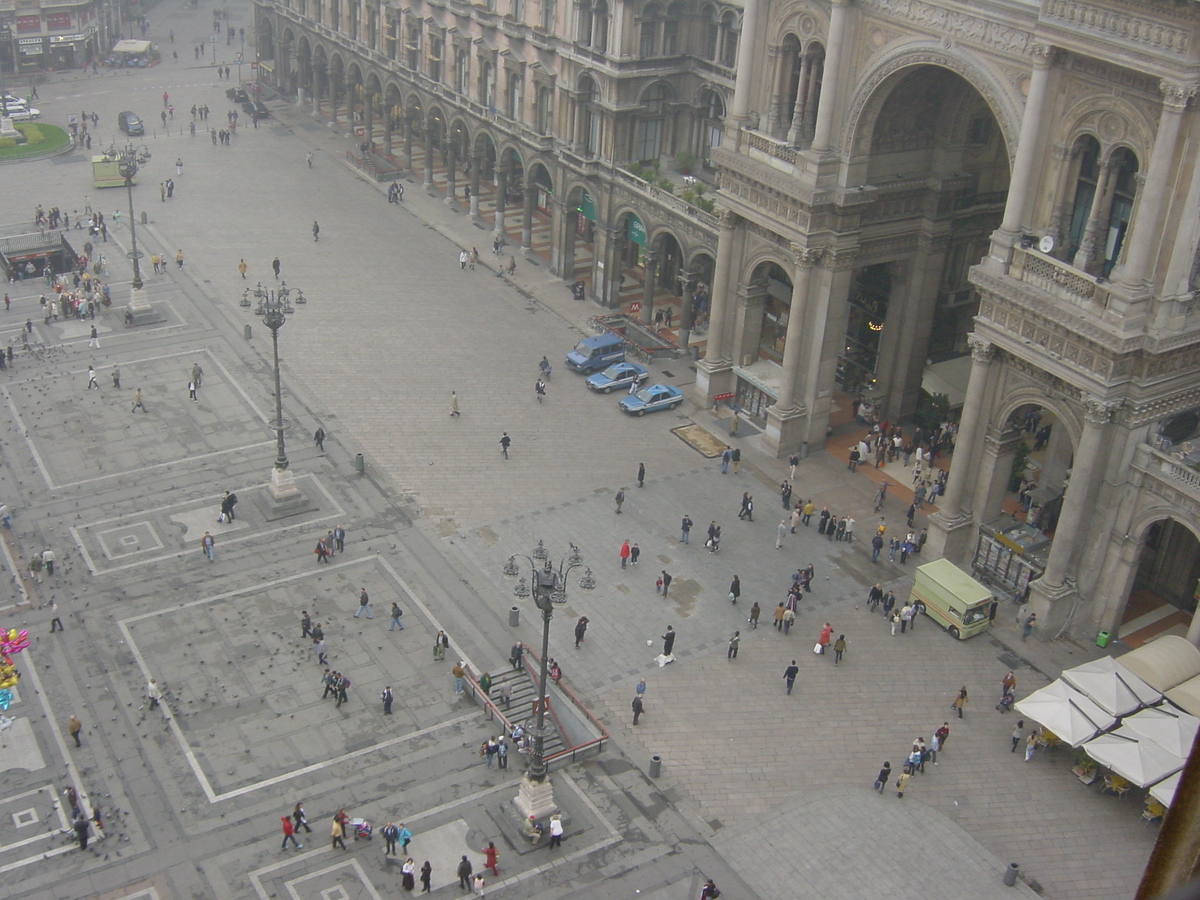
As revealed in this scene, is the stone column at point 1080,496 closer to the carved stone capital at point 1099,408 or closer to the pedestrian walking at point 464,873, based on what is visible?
the carved stone capital at point 1099,408

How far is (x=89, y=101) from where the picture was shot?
11231 cm

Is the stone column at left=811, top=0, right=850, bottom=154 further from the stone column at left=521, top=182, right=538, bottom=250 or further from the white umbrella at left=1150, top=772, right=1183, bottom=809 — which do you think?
the white umbrella at left=1150, top=772, right=1183, bottom=809

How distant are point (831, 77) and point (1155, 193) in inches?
668

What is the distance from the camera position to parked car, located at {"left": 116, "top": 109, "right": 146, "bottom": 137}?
10356 centimetres

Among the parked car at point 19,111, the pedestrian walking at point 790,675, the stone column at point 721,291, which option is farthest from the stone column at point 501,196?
the pedestrian walking at point 790,675

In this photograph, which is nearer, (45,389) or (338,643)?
(338,643)

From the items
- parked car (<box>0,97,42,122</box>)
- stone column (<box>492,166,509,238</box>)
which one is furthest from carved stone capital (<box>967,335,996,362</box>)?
parked car (<box>0,97,42,122</box>)

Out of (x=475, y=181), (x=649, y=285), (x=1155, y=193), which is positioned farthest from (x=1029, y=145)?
(x=475, y=181)

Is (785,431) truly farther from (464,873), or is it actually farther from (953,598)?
(464,873)

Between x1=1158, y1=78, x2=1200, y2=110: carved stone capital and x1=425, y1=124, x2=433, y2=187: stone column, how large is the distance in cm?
5980

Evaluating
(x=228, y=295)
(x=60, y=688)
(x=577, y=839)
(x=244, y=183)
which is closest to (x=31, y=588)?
(x=60, y=688)

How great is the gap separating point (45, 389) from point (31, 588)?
17660 mm

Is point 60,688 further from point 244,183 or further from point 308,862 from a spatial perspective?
point 244,183

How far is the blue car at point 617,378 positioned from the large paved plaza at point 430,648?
0.85 metres
